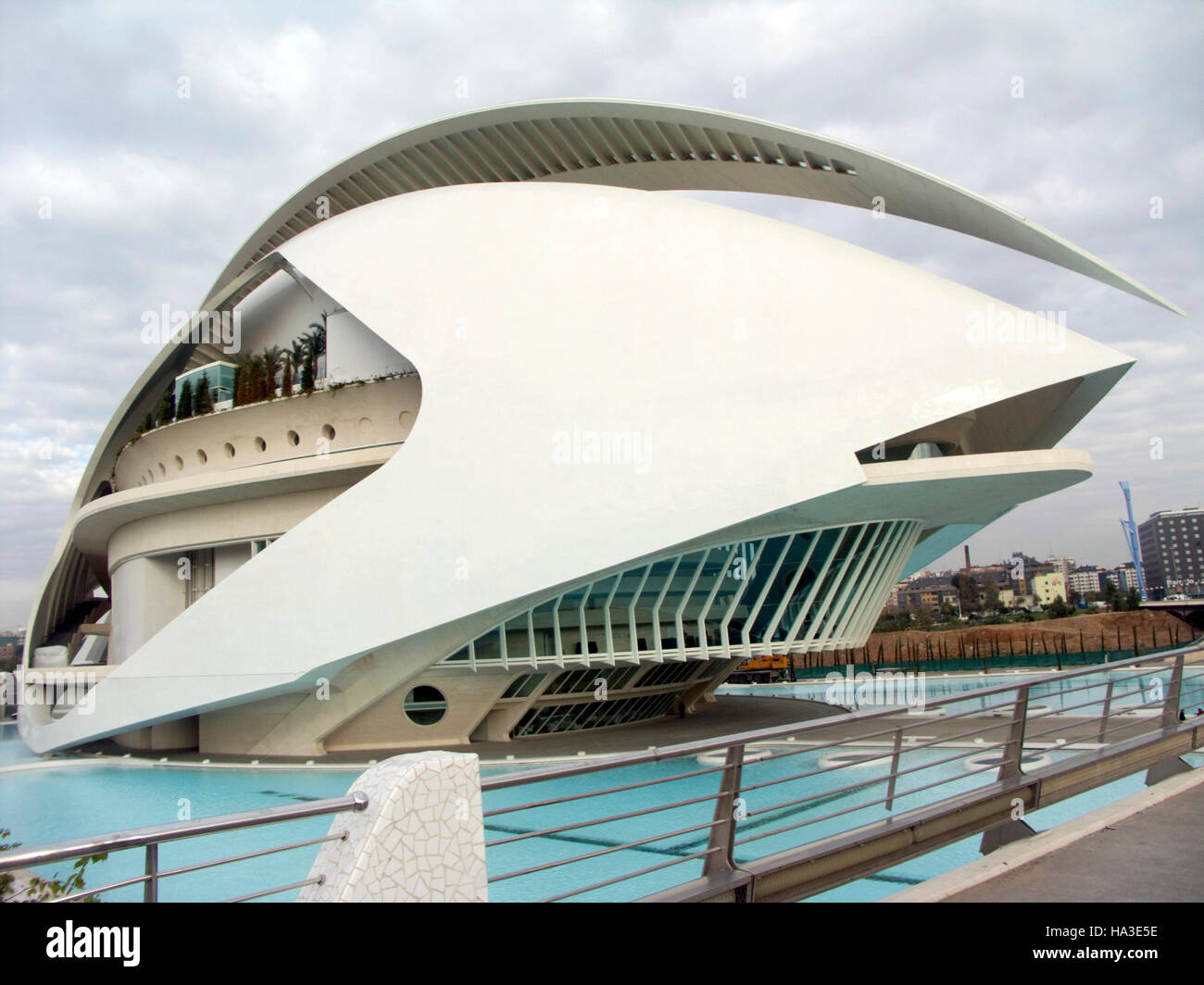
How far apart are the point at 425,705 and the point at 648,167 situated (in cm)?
1125

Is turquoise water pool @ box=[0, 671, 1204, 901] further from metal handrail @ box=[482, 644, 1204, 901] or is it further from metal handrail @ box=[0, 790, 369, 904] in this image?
metal handrail @ box=[0, 790, 369, 904]

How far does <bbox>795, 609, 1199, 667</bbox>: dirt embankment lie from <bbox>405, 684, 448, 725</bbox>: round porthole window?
25238mm

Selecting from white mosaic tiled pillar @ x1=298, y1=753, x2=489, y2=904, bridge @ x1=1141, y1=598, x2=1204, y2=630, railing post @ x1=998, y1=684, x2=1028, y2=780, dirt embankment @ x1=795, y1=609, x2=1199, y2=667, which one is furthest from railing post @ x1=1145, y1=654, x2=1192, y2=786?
bridge @ x1=1141, y1=598, x2=1204, y2=630

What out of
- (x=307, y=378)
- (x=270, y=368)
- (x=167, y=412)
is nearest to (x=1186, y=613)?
(x=307, y=378)

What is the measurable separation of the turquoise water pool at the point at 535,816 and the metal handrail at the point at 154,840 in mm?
2298

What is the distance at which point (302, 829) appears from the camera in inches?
381

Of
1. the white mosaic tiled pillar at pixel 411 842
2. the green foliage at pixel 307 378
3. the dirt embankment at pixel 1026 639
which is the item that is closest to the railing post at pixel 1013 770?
the white mosaic tiled pillar at pixel 411 842

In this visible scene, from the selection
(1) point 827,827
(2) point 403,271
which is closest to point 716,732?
(1) point 827,827

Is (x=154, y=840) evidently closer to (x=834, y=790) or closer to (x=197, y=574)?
(x=834, y=790)

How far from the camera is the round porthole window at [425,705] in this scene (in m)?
15.3

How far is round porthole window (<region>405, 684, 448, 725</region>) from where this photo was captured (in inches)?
603
